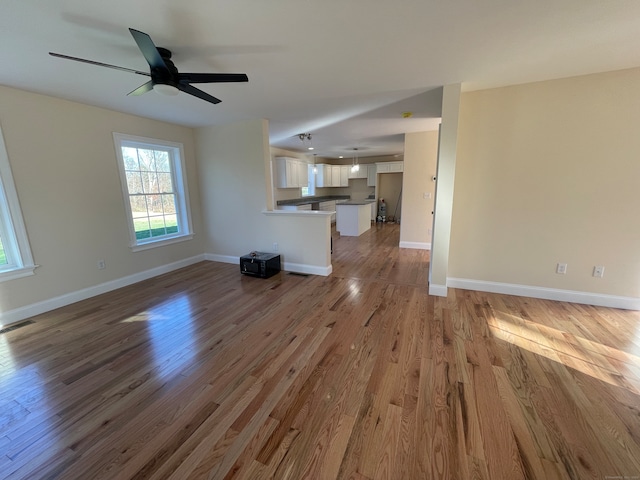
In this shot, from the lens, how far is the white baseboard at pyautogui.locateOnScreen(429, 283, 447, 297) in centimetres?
319

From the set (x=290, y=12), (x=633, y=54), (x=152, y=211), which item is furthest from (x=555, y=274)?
(x=152, y=211)

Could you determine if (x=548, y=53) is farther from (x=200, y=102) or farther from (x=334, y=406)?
(x=200, y=102)

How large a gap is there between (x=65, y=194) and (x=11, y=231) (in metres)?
0.63

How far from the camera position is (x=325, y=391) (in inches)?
68.2

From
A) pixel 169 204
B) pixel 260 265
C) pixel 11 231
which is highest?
pixel 169 204

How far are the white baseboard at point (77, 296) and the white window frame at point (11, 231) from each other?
1.26ft

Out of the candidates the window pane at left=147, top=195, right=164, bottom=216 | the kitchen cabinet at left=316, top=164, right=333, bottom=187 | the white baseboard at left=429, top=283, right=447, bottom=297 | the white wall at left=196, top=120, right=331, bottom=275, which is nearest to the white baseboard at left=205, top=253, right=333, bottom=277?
the white wall at left=196, top=120, right=331, bottom=275

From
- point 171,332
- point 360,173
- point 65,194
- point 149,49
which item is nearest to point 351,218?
point 360,173

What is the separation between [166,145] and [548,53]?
4926 millimetres

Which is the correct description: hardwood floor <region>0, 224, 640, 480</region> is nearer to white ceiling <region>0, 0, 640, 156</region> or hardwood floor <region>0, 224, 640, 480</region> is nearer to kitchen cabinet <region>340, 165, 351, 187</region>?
white ceiling <region>0, 0, 640, 156</region>

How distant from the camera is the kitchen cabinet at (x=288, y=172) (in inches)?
282

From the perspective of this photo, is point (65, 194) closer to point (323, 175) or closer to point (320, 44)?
point (320, 44)

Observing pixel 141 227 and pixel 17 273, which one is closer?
pixel 17 273

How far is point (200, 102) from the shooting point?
10.1 ft
